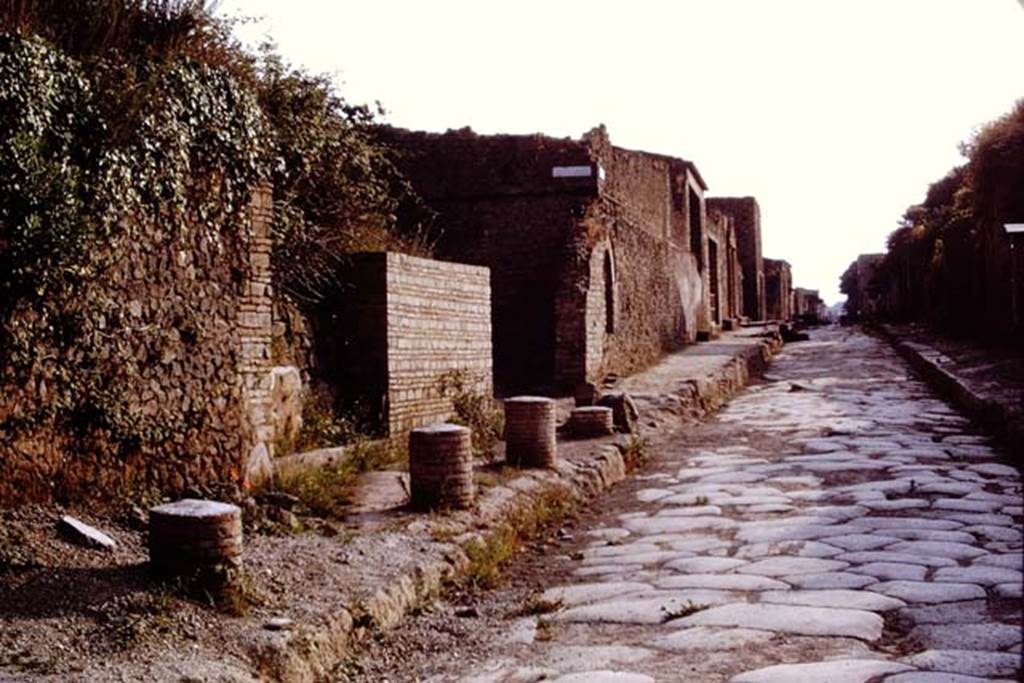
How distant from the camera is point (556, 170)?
47.1 ft

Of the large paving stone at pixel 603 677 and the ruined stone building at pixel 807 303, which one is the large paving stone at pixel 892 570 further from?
the ruined stone building at pixel 807 303

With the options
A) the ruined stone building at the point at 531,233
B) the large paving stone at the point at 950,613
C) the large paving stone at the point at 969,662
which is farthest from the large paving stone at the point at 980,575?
the ruined stone building at the point at 531,233

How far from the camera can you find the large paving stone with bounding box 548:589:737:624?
473cm

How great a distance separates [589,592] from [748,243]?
36.9 metres

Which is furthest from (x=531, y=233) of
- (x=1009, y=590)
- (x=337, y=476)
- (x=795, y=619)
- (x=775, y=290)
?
(x=775, y=290)

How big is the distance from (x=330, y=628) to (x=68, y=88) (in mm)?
2933

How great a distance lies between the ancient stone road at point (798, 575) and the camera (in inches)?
156

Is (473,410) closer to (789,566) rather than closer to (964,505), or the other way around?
(964,505)

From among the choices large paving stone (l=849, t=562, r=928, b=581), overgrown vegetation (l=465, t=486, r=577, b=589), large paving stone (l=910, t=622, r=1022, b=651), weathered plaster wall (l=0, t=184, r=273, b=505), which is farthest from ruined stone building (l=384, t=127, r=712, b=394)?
large paving stone (l=910, t=622, r=1022, b=651)

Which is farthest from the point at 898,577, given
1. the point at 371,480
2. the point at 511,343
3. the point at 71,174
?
the point at 511,343

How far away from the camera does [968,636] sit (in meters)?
4.07

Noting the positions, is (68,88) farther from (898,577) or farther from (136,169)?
(898,577)

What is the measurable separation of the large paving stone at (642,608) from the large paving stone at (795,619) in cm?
12

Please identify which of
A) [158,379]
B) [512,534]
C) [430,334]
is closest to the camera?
[158,379]
